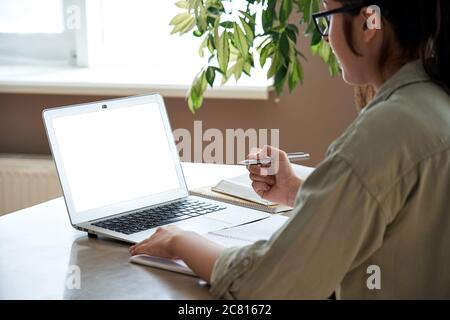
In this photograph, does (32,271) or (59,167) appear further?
(59,167)

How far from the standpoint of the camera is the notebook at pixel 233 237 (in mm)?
1354

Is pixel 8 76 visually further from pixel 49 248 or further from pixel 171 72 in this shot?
pixel 49 248

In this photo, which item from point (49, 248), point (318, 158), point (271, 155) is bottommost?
point (318, 158)

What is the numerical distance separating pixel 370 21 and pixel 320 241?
351 millimetres

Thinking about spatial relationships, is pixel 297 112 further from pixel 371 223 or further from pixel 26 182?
pixel 371 223

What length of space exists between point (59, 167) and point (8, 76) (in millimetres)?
1684

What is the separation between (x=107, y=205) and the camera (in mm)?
1623

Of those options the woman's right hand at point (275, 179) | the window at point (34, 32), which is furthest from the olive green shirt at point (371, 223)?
the window at point (34, 32)

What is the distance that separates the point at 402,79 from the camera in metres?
1.21

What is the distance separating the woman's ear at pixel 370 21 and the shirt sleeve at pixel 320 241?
230 millimetres

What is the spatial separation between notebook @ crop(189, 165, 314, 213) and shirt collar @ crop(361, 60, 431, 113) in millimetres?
508

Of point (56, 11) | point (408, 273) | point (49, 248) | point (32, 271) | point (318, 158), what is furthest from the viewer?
point (56, 11)

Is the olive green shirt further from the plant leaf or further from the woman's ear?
the plant leaf
